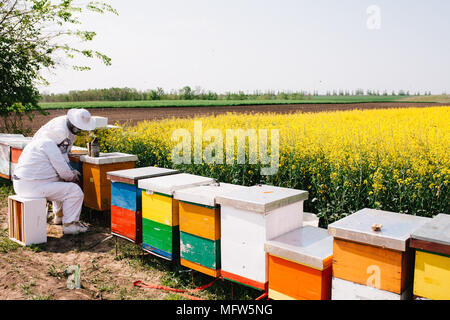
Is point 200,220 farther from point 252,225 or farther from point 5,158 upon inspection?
point 5,158

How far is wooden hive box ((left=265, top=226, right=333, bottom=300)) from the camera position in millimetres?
3068

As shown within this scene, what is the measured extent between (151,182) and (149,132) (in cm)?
442

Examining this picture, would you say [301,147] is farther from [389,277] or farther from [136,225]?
[389,277]

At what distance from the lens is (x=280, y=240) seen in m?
3.41

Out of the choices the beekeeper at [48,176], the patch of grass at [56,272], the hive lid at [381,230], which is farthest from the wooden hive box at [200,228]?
the beekeeper at [48,176]

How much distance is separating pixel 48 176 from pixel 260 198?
149 inches

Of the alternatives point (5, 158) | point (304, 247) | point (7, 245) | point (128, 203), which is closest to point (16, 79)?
point (5, 158)

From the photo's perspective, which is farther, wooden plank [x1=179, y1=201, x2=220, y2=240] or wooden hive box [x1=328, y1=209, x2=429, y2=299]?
wooden plank [x1=179, y1=201, x2=220, y2=240]

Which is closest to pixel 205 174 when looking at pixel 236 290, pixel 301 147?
pixel 301 147

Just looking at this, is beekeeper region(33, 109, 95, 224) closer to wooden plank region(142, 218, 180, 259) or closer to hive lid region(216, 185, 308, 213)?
wooden plank region(142, 218, 180, 259)

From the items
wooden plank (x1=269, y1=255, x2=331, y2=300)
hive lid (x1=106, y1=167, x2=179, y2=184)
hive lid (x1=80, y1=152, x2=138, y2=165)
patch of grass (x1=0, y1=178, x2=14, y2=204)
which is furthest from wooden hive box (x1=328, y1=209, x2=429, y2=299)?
patch of grass (x1=0, y1=178, x2=14, y2=204)

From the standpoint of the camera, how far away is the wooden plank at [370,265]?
2.73 metres

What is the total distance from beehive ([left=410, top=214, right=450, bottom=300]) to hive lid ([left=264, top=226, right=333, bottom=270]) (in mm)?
656
